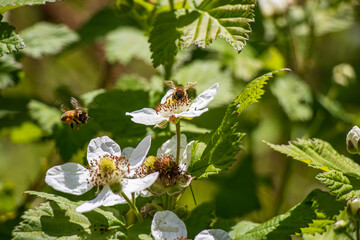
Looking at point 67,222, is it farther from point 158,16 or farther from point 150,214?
point 158,16

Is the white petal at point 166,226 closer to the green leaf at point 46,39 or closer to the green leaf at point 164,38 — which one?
the green leaf at point 164,38

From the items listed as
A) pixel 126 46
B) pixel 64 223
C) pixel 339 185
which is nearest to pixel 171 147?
pixel 64 223

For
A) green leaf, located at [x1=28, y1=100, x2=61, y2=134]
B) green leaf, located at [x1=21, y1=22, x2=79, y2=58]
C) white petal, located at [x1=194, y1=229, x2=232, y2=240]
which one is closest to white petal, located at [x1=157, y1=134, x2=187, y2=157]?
white petal, located at [x1=194, y1=229, x2=232, y2=240]

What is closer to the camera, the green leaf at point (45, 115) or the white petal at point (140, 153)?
the white petal at point (140, 153)

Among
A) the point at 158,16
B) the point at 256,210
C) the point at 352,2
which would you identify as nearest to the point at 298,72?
the point at 352,2

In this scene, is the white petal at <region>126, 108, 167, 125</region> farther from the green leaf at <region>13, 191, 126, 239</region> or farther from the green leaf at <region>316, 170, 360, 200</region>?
the green leaf at <region>316, 170, 360, 200</region>

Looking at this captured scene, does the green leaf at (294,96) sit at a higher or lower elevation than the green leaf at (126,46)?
lower

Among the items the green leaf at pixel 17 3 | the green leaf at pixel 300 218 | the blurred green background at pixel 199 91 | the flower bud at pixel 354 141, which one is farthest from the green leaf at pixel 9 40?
the flower bud at pixel 354 141
